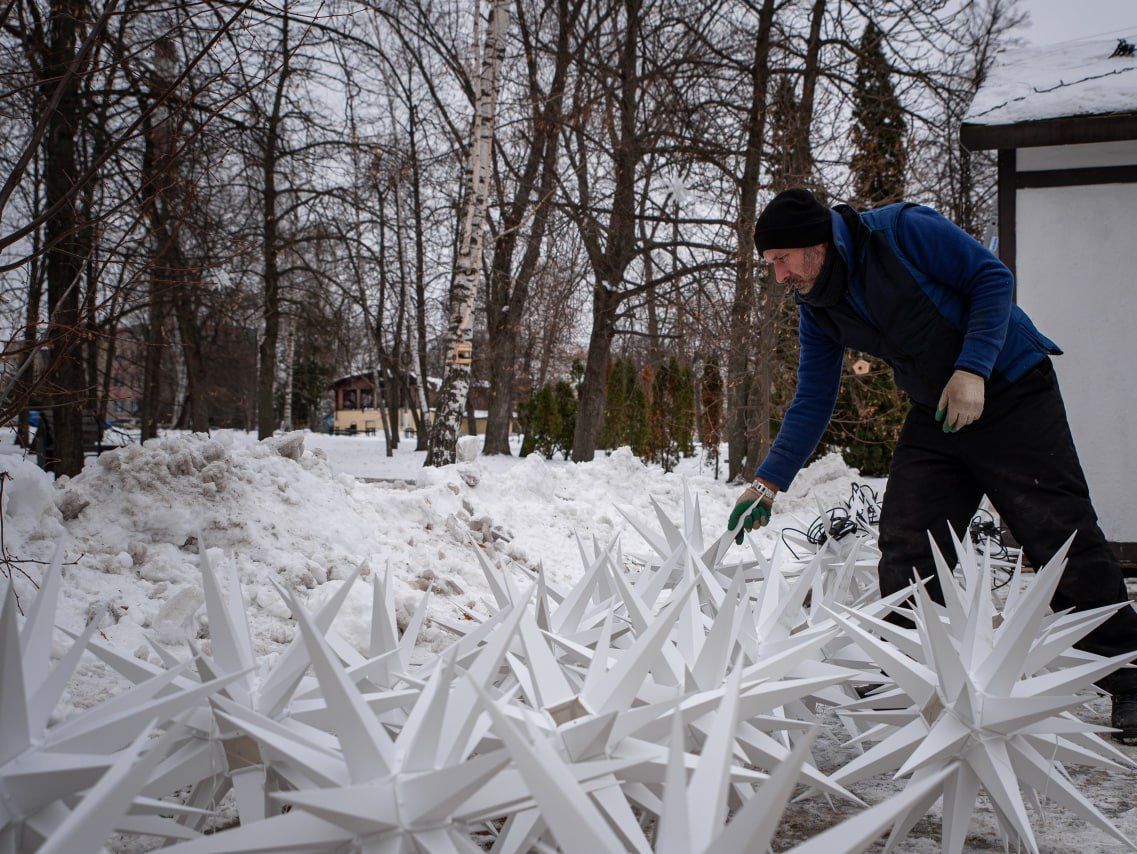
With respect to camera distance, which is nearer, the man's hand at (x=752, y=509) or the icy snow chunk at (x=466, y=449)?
the man's hand at (x=752, y=509)

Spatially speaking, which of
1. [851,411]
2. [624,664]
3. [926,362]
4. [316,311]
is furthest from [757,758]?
[316,311]

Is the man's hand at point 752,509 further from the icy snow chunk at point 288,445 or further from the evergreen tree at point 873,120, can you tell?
the evergreen tree at point 873,120

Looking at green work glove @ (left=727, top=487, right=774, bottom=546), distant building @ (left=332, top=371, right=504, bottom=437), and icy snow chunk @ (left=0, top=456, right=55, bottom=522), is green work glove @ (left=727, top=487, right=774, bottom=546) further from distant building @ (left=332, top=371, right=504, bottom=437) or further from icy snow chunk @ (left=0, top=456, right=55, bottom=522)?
distant building @ (left=332, top=371, right=504, bottom=437)

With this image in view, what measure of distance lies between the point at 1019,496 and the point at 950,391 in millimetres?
427

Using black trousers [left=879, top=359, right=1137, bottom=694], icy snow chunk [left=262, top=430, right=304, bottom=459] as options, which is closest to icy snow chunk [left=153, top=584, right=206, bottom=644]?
icy snow chunk [left=262, top=430, right=304, bottom=459]

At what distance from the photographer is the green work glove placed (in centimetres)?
226

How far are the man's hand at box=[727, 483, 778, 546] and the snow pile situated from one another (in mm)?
568

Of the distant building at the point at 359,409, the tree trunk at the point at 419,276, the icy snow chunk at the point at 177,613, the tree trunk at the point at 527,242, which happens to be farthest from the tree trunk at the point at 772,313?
the distant building at the point at 359,409

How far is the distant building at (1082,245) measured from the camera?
17.9 feet

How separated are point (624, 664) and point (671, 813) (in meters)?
0.31

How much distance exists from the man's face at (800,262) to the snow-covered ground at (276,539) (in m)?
0.88

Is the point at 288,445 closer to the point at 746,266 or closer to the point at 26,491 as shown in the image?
the point at 26,491

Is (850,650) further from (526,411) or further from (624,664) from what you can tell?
(526,411)

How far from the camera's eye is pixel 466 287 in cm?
1023
